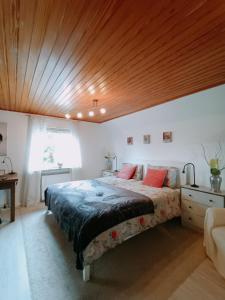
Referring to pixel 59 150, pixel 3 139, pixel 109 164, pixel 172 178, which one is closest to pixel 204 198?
pixel 172 178

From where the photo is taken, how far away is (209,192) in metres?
2.39

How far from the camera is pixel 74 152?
4.59 meters

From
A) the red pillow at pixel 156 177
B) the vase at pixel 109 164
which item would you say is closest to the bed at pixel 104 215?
the red pillow at pixel 156 177

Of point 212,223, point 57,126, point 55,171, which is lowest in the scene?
point 212,223

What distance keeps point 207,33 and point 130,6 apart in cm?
73

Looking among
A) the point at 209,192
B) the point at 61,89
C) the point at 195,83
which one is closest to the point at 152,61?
the point at 195,83

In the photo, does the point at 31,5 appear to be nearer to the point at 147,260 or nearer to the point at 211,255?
the point at 147,260

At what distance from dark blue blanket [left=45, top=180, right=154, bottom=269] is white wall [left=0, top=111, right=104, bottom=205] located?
1.80 metres

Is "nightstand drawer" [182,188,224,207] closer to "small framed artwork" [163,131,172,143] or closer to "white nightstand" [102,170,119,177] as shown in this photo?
"small framed artwork" [163,131,172,143]

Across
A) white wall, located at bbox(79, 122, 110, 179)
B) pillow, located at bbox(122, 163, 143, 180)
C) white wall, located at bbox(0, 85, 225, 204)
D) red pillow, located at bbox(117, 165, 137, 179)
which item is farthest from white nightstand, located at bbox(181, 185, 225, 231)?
white wall, located at bbox(79, 122, 110, 179)

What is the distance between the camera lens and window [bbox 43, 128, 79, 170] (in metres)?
4.38

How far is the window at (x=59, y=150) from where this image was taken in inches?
172

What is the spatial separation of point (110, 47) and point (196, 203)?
2564mm

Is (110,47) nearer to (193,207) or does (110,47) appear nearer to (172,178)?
(172,178)
